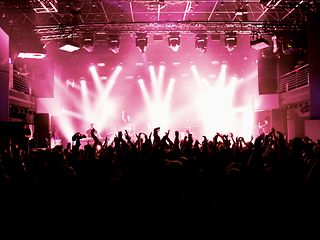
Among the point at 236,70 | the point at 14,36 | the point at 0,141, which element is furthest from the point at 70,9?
the point at 236,70

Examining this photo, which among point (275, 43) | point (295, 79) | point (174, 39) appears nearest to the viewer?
point (174, 39)

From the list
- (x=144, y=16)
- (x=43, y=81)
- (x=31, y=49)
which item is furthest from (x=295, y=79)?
(x=43, y=81)

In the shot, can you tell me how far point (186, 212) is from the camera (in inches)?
106

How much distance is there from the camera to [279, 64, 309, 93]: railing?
1252 cm

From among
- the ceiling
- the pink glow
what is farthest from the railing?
the pink glow

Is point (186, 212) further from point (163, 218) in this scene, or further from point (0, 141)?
point (0, 141)

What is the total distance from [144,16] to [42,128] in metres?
6.34

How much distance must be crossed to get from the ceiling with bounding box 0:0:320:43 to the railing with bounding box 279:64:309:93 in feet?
5.73

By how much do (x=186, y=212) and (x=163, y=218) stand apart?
204mm

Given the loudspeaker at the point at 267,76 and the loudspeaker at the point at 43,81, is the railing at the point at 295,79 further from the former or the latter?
the loudspeaker at the point at 43,81

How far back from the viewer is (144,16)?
45.6 ft

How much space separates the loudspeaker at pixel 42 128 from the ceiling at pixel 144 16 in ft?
10.5

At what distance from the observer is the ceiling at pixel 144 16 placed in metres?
10.5

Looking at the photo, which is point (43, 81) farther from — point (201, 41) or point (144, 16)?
point (201, 41)
